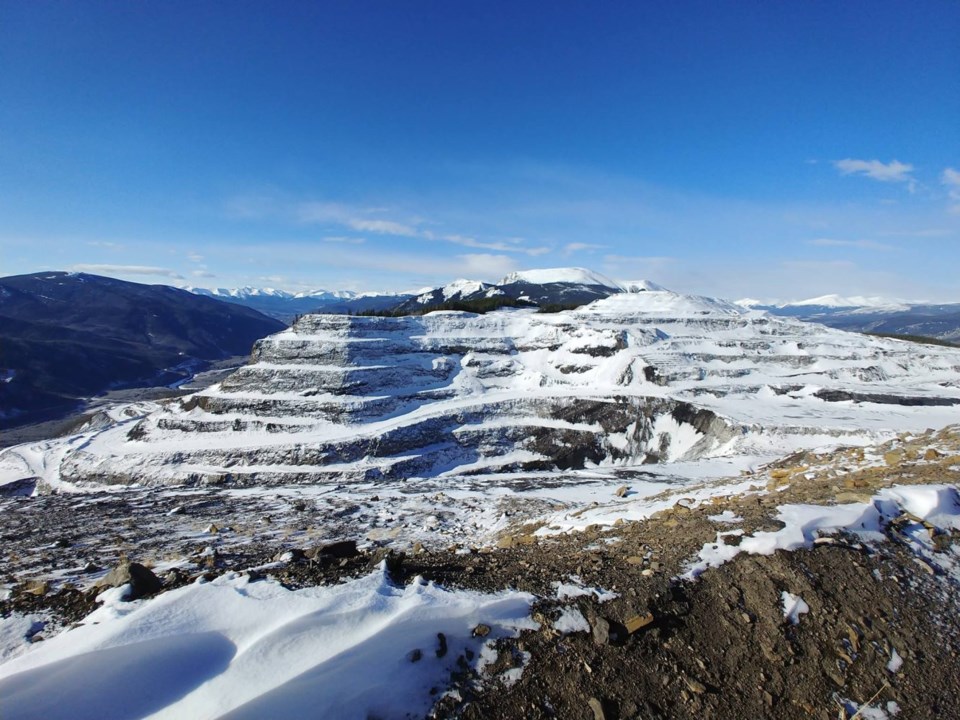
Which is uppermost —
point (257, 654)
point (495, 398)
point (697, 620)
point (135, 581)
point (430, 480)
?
point (257, 654)

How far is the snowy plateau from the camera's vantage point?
14.7 ft

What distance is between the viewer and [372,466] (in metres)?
38.6

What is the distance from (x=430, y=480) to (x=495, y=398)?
69.9ft

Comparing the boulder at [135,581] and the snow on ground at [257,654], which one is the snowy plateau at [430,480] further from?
the boulder at [135,581]

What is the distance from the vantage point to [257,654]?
454 cm

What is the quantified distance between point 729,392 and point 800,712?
46046mm

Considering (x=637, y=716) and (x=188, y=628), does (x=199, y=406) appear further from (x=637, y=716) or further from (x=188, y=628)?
(x=637, y=716)

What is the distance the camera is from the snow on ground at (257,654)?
398 centimetres

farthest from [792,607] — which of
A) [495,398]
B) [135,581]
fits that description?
[495,398]

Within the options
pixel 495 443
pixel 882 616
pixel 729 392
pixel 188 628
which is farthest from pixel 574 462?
pixel 188 628

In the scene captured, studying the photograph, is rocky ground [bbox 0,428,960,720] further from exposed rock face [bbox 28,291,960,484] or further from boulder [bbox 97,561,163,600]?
exposed rock face [bbox 28,291,960,484]

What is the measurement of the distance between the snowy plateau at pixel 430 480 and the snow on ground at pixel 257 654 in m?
0.03

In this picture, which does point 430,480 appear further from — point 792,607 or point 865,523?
point 792,607

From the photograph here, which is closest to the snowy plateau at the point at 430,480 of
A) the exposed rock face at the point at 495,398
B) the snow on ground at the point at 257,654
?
the snow on ground at the point at 257,654
